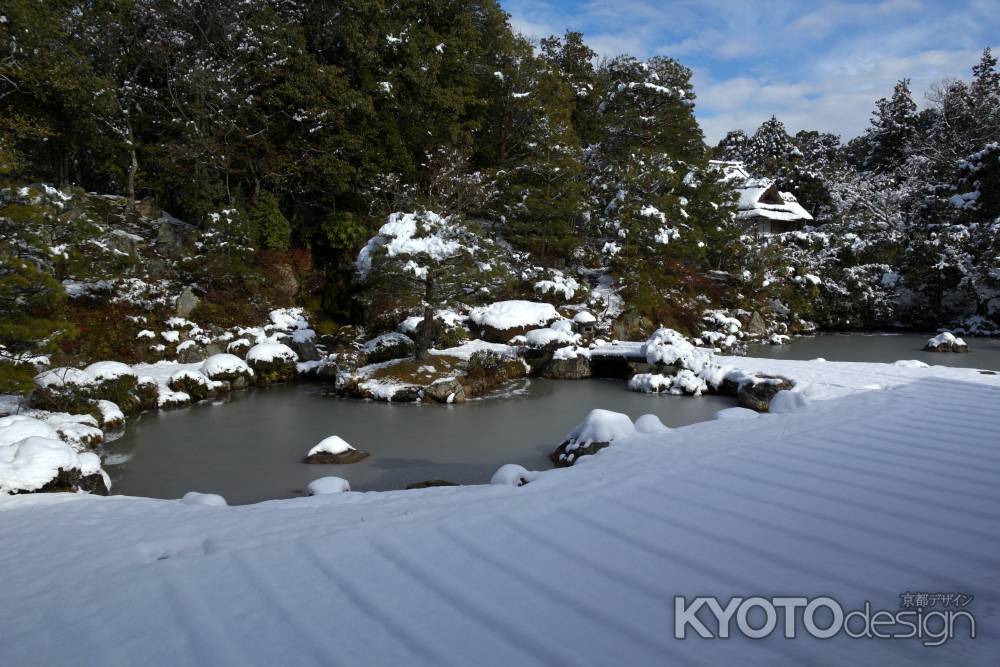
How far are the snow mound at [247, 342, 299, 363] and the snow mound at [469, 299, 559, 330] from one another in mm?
4318

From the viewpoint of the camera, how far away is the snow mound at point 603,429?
5.52 metres

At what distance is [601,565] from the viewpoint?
2664 mm

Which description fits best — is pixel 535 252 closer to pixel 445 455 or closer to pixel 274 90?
pixel 274 90

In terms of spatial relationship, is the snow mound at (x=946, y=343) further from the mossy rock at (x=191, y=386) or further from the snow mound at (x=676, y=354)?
the mossy rock at (x=191, y=386)

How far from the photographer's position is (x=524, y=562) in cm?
273

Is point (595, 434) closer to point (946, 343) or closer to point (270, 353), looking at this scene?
point (270, 353)

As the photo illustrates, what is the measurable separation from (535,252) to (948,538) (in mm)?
15647

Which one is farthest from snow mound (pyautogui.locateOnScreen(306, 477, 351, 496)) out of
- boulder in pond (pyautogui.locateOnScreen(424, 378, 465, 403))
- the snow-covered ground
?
boulder in pond (pyautogui.locateOnScreen(424, 378, 465, 403))

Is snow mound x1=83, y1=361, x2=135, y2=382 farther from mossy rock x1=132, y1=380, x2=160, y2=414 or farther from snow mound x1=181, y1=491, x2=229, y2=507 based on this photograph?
snow mound x1=181, y1=491, x2=229, y2=507

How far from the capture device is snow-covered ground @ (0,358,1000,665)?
2088 millimetres

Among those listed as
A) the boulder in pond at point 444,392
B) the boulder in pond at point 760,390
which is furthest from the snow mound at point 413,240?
the boulder in pond at point 760,390

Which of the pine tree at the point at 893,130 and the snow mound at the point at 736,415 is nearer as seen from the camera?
the snow mound at the point at 736,415

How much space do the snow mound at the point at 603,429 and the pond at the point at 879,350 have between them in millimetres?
10981

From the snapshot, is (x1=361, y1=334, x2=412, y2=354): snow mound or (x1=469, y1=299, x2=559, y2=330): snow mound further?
(x1=469, y1=299, x2=559, y2=330): snow mound
